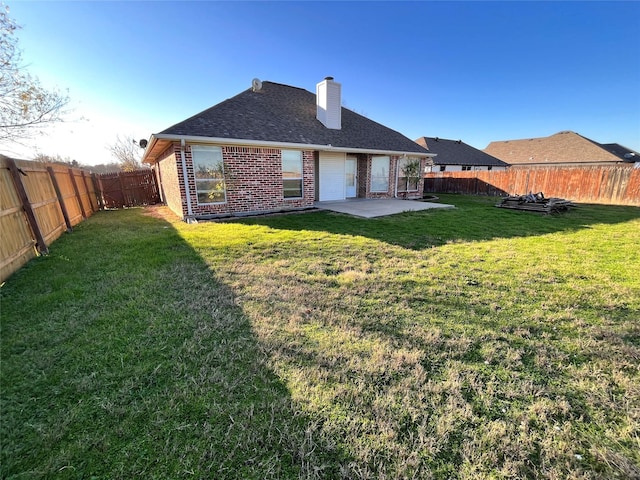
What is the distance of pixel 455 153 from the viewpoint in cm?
2978

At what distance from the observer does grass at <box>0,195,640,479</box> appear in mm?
1509

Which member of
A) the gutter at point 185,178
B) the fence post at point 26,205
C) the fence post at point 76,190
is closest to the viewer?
the fence post at point 26,205

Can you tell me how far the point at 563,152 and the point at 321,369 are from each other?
3992 cm

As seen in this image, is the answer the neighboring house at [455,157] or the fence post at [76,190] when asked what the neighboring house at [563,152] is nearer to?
the neighboring house at [455,157]

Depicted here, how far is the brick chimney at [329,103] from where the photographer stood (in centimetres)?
1255

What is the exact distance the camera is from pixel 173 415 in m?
1.76

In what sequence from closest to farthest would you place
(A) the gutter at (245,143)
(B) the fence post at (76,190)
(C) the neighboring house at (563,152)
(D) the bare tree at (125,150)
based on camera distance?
(A) the gutter at (245,143) → (B) the fence post at (76,190) → (C) the neighboring house at (563,152) → (D) the bare tree at (125,150)

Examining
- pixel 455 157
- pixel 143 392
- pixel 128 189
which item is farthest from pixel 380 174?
pixel 455 157

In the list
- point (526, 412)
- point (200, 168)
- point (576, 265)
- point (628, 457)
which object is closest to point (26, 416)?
point (526, 412)

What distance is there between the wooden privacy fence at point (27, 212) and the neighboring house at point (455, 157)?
29.0 meters

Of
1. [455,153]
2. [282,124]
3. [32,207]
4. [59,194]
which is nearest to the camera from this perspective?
[32,207]

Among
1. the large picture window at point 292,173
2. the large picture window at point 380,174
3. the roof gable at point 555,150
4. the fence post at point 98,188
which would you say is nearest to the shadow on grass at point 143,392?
the large picture window at point 292,173

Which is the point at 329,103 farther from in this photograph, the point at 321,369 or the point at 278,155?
the point at 321,369

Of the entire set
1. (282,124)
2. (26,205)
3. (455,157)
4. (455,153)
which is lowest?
(26,205)
